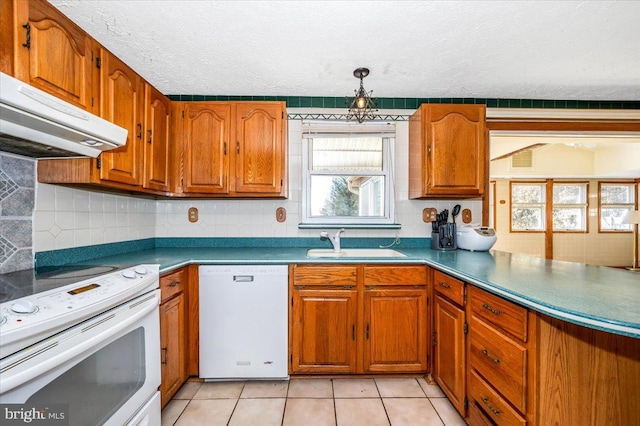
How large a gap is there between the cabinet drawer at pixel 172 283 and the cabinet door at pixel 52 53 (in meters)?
1.02

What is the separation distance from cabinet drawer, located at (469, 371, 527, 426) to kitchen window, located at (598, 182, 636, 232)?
7.70 metres

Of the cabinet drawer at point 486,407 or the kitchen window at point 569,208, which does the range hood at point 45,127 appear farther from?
the kitchen window at point 569,208

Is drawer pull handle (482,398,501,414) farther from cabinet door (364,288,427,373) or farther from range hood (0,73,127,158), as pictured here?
range hood (0,73,127,158)

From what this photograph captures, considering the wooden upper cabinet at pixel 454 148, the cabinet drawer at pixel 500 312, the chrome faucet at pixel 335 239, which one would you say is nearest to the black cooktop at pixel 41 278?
A: the chrome faucet at pixel 335 239

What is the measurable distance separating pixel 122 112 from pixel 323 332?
1934mm

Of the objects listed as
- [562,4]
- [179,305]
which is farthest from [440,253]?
[179,305]

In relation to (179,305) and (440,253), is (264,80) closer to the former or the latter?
(179,305)

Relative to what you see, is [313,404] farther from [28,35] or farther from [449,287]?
[28,35]

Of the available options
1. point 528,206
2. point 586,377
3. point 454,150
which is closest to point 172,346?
point 586,377

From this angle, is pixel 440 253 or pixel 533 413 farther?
pixel 440 253

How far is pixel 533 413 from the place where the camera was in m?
1.11

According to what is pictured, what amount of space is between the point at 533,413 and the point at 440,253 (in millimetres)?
1256

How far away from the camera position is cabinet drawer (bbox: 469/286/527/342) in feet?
3.85

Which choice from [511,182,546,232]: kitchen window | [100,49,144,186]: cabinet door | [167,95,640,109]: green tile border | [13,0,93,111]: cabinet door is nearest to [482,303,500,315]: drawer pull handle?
[167,95,640,109]: green tile border
